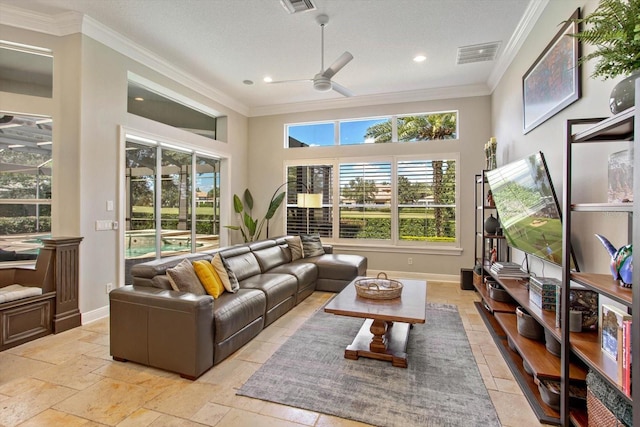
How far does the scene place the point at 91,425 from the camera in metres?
1.86

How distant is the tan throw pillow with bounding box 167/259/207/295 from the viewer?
107 inches

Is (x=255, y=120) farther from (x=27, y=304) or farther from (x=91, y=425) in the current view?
(x=91, y=425)

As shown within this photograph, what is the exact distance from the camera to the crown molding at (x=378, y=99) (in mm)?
5316

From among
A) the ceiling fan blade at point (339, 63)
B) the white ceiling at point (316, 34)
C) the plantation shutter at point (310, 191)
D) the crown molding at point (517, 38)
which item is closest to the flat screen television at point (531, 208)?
the crown molding at point (517, 38)

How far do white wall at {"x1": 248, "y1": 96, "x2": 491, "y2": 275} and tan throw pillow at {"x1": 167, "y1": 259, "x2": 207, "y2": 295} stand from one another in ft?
11.9

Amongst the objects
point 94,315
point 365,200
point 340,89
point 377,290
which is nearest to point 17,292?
point 94,315

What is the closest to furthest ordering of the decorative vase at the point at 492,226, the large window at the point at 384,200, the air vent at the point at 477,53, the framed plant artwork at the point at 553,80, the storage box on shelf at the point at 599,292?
the storage box on shelf at the point at 599,292 < the framed plant artwork at the point at 553,80 < the air vent at the point at 477,53 < the decorative vase at the point at 492,226 < the large window at the point at 384,200

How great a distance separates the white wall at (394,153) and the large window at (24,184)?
362 centimetres

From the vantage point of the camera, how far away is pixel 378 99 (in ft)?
18.9

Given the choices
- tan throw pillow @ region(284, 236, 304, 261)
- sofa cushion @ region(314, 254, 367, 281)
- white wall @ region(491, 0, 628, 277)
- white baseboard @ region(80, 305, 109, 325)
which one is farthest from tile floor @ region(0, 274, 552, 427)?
tan throw pillow @ region(284, 236, 304, 261)

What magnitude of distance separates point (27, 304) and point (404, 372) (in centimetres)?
358

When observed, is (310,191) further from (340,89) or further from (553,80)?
(553,80)

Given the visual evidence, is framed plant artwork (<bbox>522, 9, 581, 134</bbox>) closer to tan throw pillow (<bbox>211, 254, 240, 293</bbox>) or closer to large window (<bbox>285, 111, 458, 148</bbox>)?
large window (<bbox>285, 111, 458, 148</bbox>)

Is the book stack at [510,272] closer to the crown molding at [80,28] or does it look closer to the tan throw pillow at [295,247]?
the tan throw pillow at [295,247]
